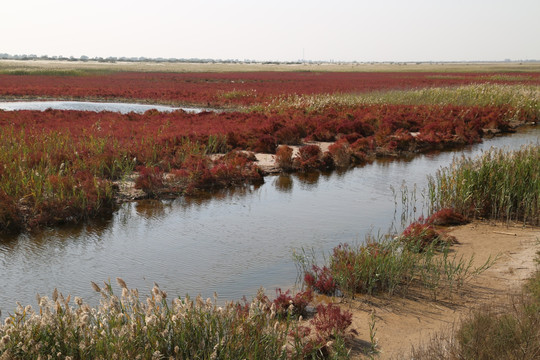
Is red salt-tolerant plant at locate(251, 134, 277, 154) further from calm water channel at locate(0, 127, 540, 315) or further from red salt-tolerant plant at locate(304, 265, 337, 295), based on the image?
red salt-tolerant plant at locate(304, 265, 337, 295)

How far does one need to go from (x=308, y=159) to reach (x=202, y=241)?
8623mm

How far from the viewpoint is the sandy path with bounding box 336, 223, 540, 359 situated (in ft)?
19.7

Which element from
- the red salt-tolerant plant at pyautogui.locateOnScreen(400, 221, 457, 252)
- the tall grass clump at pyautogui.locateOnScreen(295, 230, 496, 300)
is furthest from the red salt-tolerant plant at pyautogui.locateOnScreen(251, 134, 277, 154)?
the tall grass clump at pyautogui.locateOnScreen(295, 230, 496, 300)

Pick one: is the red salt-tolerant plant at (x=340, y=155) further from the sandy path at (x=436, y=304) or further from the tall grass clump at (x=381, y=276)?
the tall grass clump at (x=381, y=276)

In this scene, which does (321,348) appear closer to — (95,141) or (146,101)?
(95,141)

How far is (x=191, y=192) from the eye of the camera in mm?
14094

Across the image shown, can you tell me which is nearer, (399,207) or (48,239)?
(48,239)

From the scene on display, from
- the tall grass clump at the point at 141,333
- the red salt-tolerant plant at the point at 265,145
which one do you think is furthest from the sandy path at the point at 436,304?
the red salt-tolerant plant at the point at 265,145

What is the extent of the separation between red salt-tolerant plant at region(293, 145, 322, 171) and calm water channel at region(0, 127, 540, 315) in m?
2.48

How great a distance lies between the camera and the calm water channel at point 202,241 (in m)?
7.89

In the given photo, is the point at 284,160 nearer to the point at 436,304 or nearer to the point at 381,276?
the point at 381,276

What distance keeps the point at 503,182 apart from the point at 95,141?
11.7 meters

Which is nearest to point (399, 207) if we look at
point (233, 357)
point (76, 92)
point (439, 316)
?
point (439, 316)

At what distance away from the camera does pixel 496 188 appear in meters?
11.2
